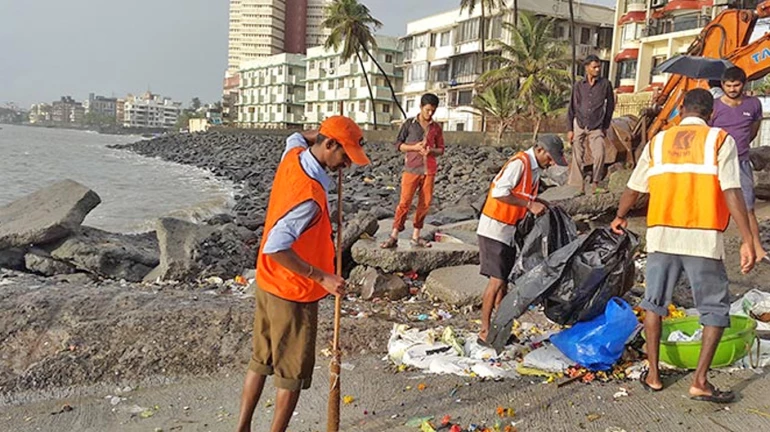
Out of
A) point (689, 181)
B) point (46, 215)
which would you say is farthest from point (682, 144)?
point (46, 215)

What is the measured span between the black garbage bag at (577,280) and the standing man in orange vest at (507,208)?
0.41 metres

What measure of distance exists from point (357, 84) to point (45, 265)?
4865 cm

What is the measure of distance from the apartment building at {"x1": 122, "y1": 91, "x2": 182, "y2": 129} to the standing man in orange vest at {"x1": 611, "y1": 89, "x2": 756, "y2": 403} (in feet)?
561

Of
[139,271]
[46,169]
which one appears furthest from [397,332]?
[46,169]

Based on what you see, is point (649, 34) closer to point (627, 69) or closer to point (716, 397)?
point (627, 69)

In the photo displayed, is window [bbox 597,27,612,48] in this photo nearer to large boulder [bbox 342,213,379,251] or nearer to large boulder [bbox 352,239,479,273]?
large boulder [bbox 342,213,379,251]

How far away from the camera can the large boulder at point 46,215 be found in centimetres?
784

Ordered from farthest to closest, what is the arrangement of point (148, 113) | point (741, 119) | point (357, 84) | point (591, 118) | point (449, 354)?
point (148, 113), point (357, 84), point (591, 118), point (741, 119), point (449, 354)

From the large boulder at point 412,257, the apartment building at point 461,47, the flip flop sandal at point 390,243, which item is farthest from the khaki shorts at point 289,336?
the apartment building at point 461,47

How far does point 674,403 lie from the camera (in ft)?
11.3

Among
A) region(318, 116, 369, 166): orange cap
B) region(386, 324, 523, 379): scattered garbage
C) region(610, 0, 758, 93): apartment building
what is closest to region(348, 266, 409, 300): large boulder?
region(386, 324, 523, 379): scattered garbage

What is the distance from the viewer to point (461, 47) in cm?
3931

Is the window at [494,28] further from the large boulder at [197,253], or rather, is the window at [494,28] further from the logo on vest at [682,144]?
the logo on vest at [682,144]

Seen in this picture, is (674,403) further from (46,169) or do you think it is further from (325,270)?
(46,169)
